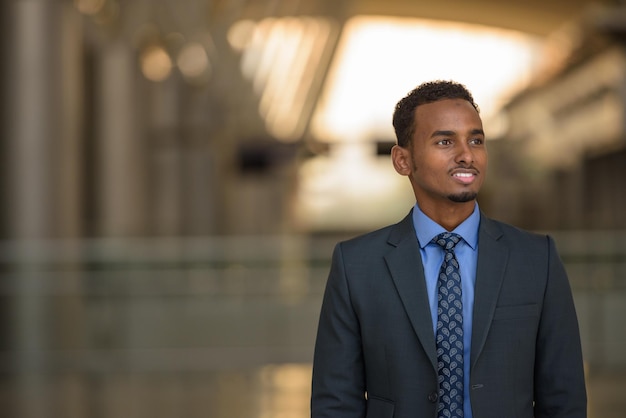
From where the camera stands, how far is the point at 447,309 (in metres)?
2.54

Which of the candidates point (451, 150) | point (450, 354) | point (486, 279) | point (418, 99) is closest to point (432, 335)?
point (450, 354)

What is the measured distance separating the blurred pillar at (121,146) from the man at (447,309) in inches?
824

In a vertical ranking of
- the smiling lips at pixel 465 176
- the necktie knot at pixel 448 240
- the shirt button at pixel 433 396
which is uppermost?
the smiling lips at pixel 465 176

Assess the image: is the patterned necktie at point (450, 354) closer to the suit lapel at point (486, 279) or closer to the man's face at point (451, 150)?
the suit lapel at point (486, 279)

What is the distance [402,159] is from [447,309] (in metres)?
0.35

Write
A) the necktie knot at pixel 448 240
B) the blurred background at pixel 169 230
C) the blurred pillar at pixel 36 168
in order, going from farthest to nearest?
the blurred pillar at pixel 36 168 → the blurred background at pixel 169 230 → the necktie knot at pixel 448 240

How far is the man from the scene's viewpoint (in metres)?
2.50

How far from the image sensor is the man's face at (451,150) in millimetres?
2508

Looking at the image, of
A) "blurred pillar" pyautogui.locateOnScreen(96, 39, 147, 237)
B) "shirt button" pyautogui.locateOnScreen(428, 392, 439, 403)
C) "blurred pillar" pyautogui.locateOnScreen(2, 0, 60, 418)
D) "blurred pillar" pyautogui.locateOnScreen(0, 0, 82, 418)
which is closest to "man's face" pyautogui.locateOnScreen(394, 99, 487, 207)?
"shirt button" pyautogui.locateOnScreen(428, 392, 439, 403)

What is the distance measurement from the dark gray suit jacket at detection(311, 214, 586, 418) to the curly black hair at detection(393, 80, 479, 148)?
217mm

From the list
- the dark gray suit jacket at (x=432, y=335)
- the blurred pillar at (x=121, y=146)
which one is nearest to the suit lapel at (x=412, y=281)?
the dark gray suit jacket at (x=432, y=335)

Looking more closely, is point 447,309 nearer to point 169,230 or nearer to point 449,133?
point 449,133

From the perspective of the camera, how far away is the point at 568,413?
2.53 metres

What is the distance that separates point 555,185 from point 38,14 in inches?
885
